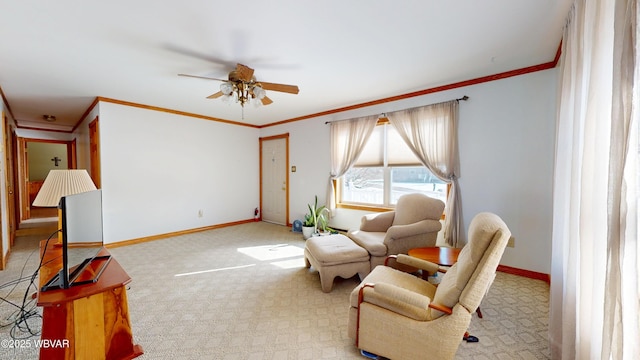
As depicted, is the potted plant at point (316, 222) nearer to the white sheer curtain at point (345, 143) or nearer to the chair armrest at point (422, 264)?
the white sheer curtain at point (345, 143)

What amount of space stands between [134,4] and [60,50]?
136cm

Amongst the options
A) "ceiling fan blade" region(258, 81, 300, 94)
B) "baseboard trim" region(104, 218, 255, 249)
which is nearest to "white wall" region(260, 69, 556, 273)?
"ceiling fan blade" region(258, 81, 300, 94)

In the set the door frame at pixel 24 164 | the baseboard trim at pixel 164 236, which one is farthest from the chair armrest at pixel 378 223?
the door frame at pixel 24 164

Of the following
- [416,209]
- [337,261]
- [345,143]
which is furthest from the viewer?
[345,143]

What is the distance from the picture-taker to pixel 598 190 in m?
1.25

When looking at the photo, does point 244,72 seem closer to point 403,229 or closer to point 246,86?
point 246,86

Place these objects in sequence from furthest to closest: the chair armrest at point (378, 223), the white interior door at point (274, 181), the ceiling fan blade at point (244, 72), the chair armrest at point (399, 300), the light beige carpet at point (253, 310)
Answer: the white interior door at point (274, 181)
the chair armrest at point (378, 223)
the ceiling fan blade at point (244, 72)
the light beige carpet at point (253, 310)
the chair armrest at point (399, 300)

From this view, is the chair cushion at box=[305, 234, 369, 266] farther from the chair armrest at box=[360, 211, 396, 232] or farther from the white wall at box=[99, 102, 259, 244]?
the white wall at box=[99, 102, 259, 244]

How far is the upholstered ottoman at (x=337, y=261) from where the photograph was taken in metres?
2.57

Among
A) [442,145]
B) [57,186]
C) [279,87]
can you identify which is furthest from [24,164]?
[442,145]

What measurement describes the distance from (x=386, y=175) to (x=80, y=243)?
3.77m

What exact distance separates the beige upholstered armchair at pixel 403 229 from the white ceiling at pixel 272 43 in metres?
1.63

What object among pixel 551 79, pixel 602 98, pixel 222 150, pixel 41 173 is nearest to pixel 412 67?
pixel 551 79

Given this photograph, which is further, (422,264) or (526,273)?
(526,273)
